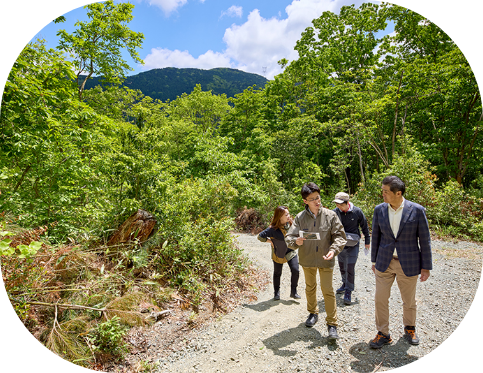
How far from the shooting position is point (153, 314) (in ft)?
13.3

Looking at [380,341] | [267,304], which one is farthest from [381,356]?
[267,304]

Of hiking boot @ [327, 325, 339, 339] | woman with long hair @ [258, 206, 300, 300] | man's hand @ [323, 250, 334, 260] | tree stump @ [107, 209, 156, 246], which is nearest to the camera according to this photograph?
man's hand @ [323, 250, 334, 260]

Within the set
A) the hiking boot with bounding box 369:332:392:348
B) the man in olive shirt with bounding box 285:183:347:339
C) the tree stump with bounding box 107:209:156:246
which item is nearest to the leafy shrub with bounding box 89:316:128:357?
the tree stump with bounding box 107:209:156:246

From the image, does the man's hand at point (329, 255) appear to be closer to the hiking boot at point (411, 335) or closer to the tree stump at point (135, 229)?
the hiking boot at point (411, 335)

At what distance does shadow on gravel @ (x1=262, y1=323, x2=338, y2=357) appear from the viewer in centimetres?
320

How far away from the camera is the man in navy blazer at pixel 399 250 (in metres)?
2.92

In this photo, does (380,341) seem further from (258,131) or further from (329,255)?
(258,131)

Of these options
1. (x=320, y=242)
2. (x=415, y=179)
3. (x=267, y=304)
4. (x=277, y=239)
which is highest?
(x=415, y=179)

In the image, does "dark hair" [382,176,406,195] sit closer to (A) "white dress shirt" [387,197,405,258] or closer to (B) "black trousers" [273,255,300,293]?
(A) "white dress shirt" [387,197,405,258]

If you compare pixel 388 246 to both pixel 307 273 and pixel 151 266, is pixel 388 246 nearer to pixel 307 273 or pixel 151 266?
pixel 307 273

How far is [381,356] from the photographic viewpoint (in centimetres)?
291

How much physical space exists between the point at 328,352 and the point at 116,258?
386 centimetres

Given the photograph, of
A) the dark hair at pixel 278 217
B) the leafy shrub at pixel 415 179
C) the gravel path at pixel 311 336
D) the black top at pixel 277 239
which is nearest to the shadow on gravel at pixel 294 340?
the gravel path at pixel 311 336

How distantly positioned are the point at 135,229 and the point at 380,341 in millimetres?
4386
